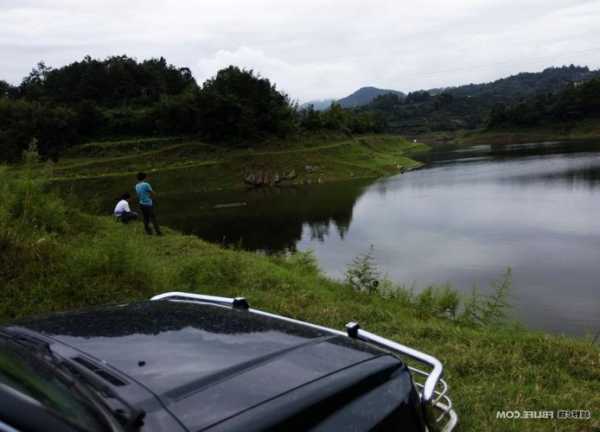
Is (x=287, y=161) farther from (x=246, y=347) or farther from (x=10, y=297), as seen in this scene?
(x=246, y=347)

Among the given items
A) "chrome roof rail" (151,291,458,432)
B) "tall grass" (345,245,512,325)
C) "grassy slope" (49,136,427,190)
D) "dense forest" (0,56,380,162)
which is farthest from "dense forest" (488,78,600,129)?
"chrome roof rail" (151,291,458,432)

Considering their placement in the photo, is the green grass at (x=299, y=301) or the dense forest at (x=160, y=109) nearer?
the green grass at (x=299, y=301)

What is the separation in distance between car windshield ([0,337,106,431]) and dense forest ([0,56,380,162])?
135 ft

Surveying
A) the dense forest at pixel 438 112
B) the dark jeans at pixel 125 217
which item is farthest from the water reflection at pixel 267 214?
the dense forest at pixel 438 112

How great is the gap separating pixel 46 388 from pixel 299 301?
4.54 meters

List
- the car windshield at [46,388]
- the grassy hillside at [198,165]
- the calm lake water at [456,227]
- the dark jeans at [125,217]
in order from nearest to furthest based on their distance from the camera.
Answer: the car windshield at [46,388] < the calm lake water at [456,227] < the dark jeans at [125,217] < the grassy hillside at [198,165]

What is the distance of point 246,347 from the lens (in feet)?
5.93

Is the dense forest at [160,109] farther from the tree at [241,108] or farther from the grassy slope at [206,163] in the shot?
the grassy slope at [206,163]

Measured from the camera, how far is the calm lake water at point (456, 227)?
10310 mm

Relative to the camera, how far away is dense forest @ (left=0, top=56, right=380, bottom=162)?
4109cm

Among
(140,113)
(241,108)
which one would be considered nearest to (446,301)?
(241,108)

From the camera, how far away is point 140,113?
46656mm

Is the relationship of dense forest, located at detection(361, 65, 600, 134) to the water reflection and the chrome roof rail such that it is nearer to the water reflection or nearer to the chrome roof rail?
the water reflection

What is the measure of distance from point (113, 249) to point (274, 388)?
4.57 m
